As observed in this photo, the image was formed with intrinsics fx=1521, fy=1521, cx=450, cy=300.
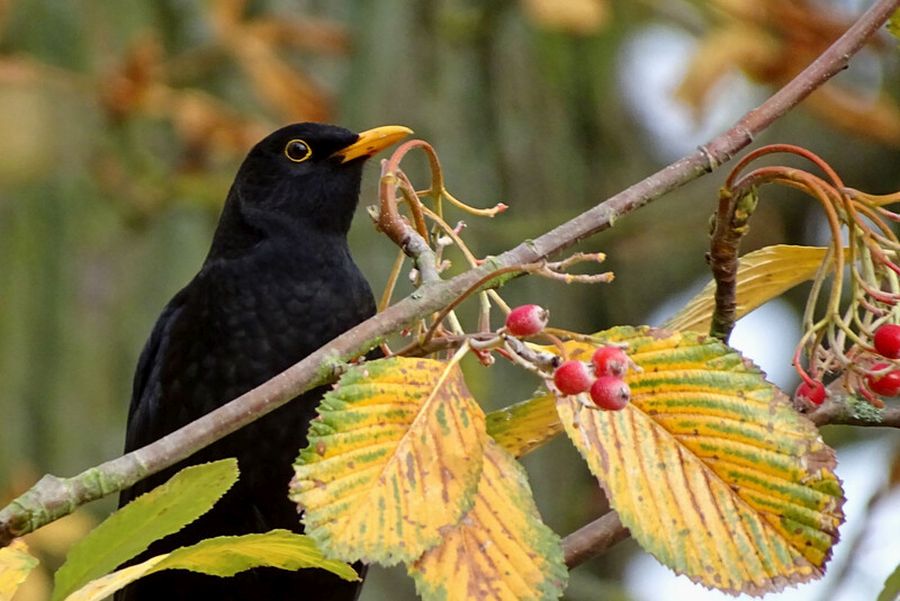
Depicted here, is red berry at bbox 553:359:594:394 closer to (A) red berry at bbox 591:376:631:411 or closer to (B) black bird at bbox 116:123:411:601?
(A) red berry at bbox 591:376:631:411

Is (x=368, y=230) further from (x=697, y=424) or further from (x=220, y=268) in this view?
(x=697, y=424)

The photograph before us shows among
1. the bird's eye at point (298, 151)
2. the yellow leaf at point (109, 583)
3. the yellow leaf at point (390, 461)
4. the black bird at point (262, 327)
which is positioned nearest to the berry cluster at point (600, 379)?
the yellow leaf at point (390, 461)

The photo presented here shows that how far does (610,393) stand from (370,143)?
6.62 ft

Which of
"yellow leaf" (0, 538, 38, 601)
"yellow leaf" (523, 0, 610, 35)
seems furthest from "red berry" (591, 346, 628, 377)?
"yellow leaf" (523, 0, 610, 35)

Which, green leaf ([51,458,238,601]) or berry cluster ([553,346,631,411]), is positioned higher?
green leaf ([51,458,238,601])

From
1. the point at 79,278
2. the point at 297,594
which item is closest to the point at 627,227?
the point at 79,278

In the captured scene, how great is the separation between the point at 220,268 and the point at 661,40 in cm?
359

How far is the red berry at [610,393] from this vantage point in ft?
5.32

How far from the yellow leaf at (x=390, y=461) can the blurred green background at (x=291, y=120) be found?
233 centimetres

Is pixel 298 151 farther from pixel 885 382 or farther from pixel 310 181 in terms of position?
pixel 885 382

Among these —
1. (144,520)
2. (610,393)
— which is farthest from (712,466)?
(144,520)

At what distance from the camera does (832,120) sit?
4965 mm

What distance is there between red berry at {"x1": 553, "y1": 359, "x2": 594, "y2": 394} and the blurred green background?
233 cm

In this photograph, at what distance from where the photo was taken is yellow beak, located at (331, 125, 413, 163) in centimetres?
338
